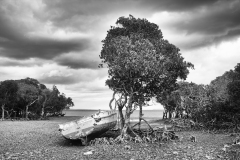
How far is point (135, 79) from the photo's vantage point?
2050cm

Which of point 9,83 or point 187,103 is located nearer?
point 187,103

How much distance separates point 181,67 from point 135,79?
13839 mm

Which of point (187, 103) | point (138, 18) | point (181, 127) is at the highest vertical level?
point (138, 18)

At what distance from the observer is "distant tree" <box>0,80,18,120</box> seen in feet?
198

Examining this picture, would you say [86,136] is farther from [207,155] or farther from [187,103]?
[187,103]

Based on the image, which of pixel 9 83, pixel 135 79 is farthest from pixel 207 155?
pixel 9 83

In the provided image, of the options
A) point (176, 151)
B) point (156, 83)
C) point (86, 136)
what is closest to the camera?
point (176, 151)

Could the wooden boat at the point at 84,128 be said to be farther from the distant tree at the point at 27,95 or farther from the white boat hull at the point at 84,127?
the distant tree at the point at 27,95

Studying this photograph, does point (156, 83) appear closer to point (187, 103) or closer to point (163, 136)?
point (163, 136)

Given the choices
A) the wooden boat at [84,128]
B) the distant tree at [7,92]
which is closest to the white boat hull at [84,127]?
the wooden boat at [84,128]

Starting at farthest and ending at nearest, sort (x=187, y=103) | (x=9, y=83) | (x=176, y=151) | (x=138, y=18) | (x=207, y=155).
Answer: (x=9, y=83) < (x=187, y=103) < (x=138, y=18) < (x=176, y=151) < (x=207, y=155)

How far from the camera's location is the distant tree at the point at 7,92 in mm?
60484

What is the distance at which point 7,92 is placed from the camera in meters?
62.0

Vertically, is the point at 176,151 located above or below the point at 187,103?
below
